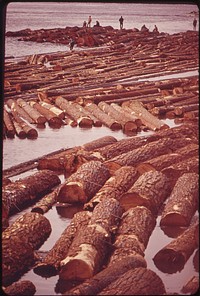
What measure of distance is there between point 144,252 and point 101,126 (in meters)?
2.96

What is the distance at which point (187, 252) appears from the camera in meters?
5.20

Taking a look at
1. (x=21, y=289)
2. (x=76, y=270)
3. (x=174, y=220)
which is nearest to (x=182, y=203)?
(x=174, y=220)

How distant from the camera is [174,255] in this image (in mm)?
5211

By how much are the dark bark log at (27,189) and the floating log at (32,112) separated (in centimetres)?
182

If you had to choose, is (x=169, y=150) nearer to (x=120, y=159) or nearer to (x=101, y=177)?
(x=120, y=159)

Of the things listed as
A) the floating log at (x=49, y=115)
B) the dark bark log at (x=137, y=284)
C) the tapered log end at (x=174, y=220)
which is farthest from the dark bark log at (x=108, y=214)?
the floating log at (x=49, y=115)

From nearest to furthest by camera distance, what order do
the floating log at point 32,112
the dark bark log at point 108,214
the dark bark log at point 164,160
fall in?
the dark bark log at point 108,214 < the dark bark log at point 164,160 < the floating log at point 32,112

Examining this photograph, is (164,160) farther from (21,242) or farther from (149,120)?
(21,242)

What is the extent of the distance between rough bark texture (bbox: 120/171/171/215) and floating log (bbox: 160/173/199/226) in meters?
0.13

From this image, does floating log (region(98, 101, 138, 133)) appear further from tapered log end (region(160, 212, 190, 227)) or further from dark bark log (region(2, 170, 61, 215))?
tapered log end (region(160, 212, 190, 227))

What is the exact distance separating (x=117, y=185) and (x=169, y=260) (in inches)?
52.2

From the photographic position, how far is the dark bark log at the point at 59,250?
514 centimetres

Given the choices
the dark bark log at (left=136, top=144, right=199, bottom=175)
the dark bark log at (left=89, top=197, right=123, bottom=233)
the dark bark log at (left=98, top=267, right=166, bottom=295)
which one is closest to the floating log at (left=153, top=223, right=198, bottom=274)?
the dark bark log at (left=98, top=267, right=166, bottom=295)

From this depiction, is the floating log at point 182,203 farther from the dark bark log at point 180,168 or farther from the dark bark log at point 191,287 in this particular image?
the dark bark log at point 191,287
